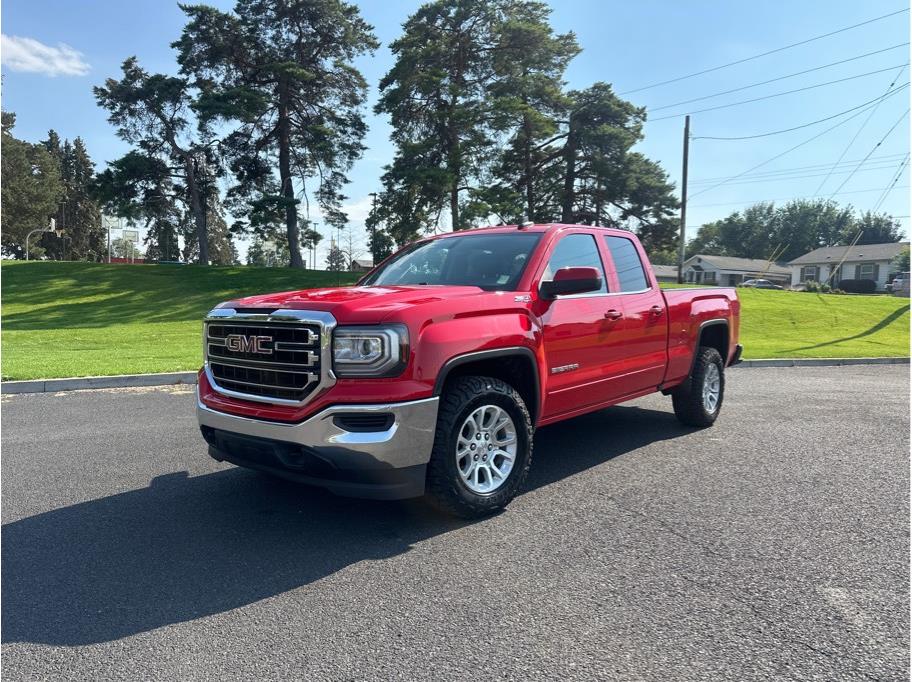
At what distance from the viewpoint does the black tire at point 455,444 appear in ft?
12.4

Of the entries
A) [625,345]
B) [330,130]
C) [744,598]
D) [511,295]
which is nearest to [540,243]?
[511,295]

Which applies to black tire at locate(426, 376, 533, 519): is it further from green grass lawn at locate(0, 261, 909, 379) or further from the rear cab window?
green grass lawn at locate(0, 261, 909, 379)

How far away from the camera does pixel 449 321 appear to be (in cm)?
383

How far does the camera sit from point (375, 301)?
3.81 metres

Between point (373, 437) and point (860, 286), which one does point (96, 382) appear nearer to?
point (373, 437)

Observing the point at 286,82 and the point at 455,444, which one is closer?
the point at 455,444

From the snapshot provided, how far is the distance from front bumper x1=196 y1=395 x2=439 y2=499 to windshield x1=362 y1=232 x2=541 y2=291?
1366 millimetres

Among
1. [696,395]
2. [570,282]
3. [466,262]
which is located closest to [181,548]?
[466,262]

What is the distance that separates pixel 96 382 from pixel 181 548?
22.8ft

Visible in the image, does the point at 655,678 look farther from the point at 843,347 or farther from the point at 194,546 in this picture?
the point at 843,347

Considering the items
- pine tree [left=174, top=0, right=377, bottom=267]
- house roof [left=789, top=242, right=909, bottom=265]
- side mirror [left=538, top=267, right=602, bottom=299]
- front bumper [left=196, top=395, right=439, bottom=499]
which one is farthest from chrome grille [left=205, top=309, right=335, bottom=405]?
house roof [left=789, top=242, right=909, bottom=265]

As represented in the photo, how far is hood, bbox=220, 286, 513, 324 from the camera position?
11.8ft

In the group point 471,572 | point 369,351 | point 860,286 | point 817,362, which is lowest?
point 817,362

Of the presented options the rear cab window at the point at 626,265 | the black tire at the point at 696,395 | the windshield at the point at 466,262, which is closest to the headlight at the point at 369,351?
the windshield at the point at 466,262
